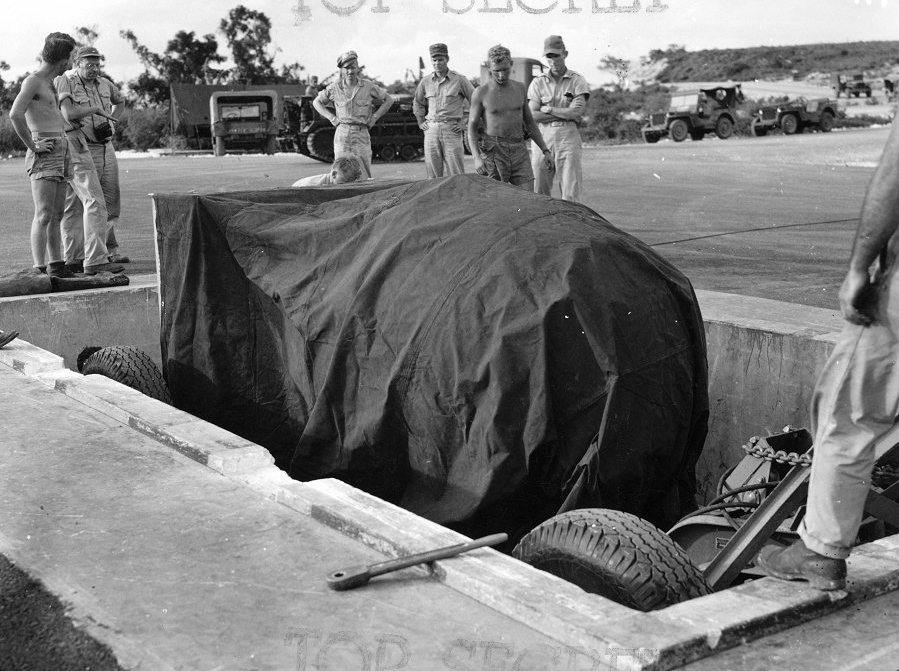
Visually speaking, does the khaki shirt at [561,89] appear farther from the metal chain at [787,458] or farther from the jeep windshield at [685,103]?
the jeep windshield at [685,103]

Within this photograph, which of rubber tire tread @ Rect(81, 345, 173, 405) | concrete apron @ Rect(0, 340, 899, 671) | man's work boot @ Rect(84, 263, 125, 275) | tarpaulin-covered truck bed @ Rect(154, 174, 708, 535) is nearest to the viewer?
concrete apron @ Rect(0, 340, 899, 671)

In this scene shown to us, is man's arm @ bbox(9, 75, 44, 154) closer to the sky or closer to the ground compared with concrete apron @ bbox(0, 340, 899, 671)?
closer to the sky

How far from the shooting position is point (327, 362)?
183 inches

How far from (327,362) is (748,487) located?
1.92 metres

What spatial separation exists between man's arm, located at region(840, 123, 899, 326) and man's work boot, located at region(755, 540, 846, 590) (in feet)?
1.89

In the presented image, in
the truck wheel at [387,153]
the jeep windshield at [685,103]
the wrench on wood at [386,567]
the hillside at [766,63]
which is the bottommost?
the wrench on wood at [386,567]

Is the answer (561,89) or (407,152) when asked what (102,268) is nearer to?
(561,89)

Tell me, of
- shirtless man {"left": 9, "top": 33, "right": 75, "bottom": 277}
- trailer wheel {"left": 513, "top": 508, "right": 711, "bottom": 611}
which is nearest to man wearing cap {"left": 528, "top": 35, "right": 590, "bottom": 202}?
shirtless man {"left": 9, "top": 33, "right": 75, "bottom": 277}

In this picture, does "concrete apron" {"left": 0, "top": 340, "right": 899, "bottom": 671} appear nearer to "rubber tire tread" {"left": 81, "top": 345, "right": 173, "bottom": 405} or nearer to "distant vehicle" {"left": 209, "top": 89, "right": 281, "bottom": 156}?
"rubber tire tread" {"left": 81, "top": 345, "right": 173, "bottom": 405}

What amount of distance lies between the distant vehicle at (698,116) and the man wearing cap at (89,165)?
91.6 feet

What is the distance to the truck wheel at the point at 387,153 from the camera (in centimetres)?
2578

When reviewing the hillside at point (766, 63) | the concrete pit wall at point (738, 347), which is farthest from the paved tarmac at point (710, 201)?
the hillside at point (766, 63)

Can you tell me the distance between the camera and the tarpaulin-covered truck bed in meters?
3.91

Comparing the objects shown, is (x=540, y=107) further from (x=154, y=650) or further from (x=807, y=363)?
(x=154, y=650)
